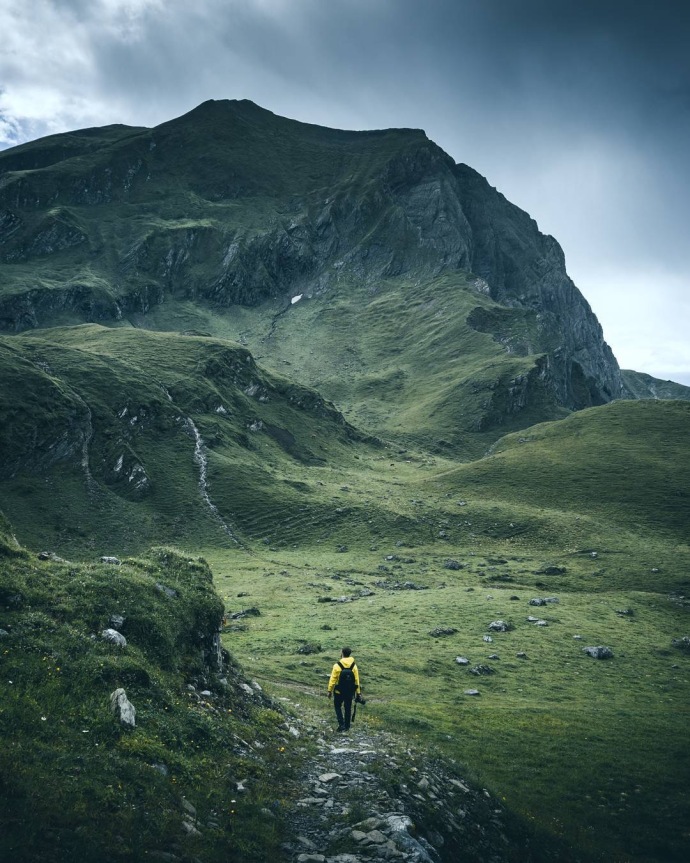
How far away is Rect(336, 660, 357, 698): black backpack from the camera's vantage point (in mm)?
22484

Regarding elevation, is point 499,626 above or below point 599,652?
below

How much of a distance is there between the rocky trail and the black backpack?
170 centimetres

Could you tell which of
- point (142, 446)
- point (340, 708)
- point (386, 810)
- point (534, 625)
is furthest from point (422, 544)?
point (386, 810)

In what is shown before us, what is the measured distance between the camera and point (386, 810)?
15742 mm

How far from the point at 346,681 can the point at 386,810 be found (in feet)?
23.0

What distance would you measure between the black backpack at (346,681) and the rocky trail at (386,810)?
170 cm

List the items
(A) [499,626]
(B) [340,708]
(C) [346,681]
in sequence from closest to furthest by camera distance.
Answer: (C) [346,681], (B) [340,708], (A) [499,626]

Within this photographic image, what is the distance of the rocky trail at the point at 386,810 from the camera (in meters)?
13.9

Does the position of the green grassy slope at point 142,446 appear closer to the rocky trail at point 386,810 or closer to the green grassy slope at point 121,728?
the green grassy slope at point 121,728

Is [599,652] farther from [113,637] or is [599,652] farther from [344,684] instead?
[113,637]

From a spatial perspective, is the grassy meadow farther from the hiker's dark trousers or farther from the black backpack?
the black backpack

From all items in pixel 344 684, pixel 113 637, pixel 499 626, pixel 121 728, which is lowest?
pixel 499 626

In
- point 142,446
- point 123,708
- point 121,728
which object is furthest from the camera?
point 142,446

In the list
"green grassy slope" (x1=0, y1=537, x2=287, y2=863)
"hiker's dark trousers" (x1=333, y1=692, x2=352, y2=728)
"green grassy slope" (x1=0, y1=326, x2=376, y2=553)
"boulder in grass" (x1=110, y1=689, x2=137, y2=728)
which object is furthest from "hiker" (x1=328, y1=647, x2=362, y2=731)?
"green grassy slope" (x1=0, y1=326, x2=376, y2=553)
